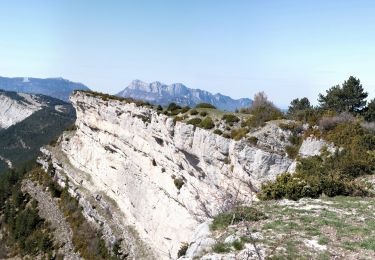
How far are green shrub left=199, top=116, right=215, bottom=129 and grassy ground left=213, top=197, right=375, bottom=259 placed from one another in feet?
49.0

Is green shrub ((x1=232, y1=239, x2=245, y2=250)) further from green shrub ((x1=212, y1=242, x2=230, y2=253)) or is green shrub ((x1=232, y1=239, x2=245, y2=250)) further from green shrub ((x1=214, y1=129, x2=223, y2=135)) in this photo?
green shrub ((x1=214, y1=129, x2=223, y2=135))

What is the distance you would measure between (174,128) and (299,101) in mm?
34512

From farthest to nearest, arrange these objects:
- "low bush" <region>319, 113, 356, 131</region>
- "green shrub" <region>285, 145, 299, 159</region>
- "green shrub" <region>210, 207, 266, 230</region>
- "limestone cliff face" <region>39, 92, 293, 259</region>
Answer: "limestone cliff face" <region>39, 92, 293, 259</region>, "low bush" <region>319, 113, 356, 131</region>, "green shrub" <region>285, 145, 299, 159</region>, "green shrub" <region>210, 207, 266, 230</region>

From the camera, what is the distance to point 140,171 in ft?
168

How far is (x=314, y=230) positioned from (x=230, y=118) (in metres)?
21.0

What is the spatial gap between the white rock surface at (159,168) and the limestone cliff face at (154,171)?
9 cm

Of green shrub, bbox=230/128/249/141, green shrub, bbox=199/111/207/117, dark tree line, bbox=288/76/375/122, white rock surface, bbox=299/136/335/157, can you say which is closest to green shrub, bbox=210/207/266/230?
white rock surface, bbox=299/136/335/157

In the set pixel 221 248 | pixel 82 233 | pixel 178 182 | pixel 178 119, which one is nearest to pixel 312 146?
pixel 178 119

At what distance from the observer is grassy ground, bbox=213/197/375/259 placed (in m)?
14.7

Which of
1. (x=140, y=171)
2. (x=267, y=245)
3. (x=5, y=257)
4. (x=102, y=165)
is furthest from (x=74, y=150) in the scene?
(x=267, y=245)

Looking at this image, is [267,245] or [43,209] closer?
[267,245]

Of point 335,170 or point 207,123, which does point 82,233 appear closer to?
point 207,123

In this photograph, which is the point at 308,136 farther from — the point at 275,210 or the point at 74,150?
the point at 74,150

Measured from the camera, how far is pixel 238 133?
34781 millimetres
